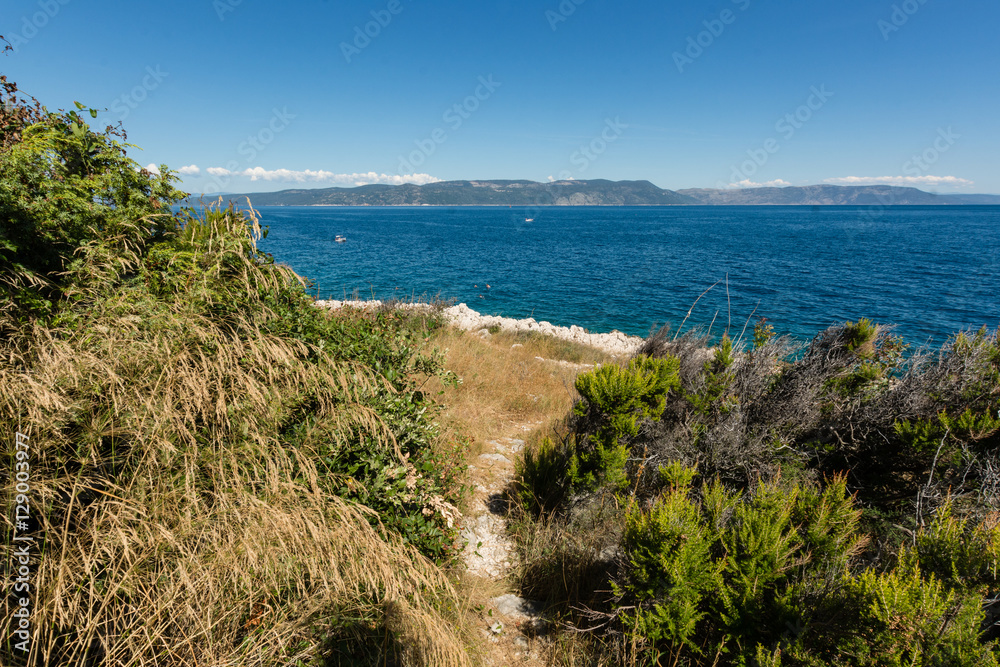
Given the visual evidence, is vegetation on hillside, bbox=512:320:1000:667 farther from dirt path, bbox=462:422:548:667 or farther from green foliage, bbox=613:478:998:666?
dirt path, bbox=462:422:548:667

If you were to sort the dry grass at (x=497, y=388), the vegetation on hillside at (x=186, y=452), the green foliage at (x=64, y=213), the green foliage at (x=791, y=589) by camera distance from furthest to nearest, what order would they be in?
1. the dry grass at (x=497, y=388)
2. the green foliage at (x=64, y=213)
3. the vegetation on hillside at (x=186, y=452)
4. the green foliage at (x=791, y=589)

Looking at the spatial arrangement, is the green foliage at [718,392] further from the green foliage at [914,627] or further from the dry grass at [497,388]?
the green foliage at [914,627]

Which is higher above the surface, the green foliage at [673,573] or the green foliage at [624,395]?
the green foliage at [624,395]

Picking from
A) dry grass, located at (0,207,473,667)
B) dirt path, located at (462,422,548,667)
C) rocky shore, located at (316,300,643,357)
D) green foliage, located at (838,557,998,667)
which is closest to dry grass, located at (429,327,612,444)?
dirt path, located at (462,422,548,667)

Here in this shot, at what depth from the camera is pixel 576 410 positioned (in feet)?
14.7

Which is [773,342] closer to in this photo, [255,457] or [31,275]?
[255,457]

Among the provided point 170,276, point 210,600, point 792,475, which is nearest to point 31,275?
point 170,276

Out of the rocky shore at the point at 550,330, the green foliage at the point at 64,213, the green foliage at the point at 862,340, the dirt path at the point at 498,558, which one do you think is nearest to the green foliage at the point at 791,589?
the dirt path at the point at 498,558

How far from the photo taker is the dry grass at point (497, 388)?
682cm

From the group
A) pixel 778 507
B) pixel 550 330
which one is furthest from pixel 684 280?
pixel 778 507

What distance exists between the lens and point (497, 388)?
826cm

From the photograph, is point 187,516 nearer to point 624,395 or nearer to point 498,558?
point 498,558

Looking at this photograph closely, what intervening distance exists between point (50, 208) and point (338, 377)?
2321 mm

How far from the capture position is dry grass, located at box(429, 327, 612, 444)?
6824 millimetres
